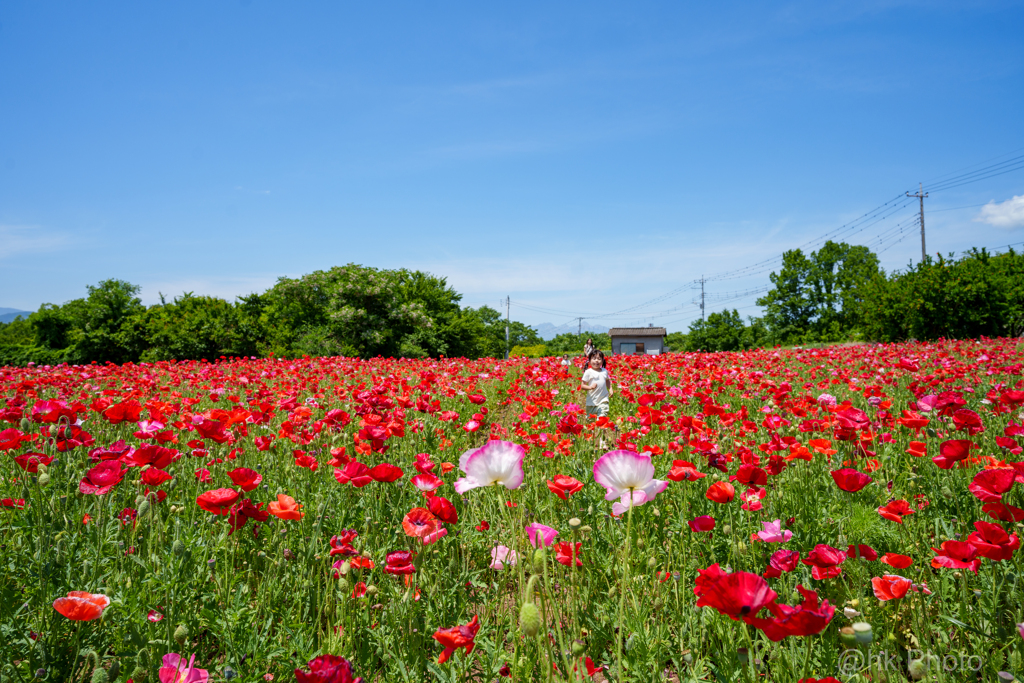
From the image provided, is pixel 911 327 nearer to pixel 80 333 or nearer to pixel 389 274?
pixel 389 274

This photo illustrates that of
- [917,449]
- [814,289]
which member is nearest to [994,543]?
[917,449]

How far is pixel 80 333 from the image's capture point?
29594 millimetres

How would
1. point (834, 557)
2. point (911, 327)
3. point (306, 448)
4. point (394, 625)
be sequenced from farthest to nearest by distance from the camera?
1. point (911, 327)
2. point (306, 448)
3. point (394, 625)
4. point (834, 557)

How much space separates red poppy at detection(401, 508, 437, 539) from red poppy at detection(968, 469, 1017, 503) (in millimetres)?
1804

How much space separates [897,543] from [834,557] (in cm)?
115

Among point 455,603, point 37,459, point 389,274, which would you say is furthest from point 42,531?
point 389,274

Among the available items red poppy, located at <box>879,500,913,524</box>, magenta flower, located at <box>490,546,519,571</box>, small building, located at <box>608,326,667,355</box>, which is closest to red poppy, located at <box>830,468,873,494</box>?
red poppy, located at <box>879,500,913,524</box>

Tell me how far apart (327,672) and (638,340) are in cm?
8480

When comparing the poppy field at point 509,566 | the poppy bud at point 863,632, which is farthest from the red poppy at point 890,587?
the poppy bud at point 863,632

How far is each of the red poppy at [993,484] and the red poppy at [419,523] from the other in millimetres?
1804

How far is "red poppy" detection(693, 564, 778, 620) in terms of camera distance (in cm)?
96

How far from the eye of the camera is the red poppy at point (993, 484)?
170 cm

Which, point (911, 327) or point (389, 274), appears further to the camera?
point (389, 274)

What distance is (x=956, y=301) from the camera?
2139 cm
